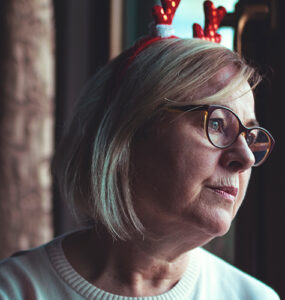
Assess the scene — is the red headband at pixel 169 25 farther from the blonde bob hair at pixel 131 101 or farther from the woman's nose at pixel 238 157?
the woman's nose at pixel 238 157

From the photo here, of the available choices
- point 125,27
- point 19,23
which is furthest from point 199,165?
point 19,23

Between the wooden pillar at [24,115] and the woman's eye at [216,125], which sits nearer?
the woman's eye at [216,125]

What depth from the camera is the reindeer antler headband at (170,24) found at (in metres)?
1.30

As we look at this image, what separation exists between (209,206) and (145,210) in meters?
0.18

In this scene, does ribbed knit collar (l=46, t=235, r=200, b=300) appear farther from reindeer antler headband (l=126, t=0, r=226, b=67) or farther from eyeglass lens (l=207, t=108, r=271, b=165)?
reindeer antler headband (l=126, t=0, r=226, b=67)

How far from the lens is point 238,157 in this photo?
111cm

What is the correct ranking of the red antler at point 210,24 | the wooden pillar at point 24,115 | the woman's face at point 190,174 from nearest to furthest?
1. the woman's face at point 190,174
2. the red antler at point 210,24
3. the wooden pillar at point 24,115

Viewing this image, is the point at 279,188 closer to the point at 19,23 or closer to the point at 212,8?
the point at 212,8

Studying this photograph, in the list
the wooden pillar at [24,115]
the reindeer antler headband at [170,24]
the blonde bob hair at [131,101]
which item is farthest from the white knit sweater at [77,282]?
the wooden pillar at [24,115]

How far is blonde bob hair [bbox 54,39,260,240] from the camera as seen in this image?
3.76 ft

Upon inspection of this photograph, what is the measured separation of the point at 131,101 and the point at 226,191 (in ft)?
1.18

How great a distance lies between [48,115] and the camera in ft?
7.97

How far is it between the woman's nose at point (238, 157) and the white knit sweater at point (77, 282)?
391 mm

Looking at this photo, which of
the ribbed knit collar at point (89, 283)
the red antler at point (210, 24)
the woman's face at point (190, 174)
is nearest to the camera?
the woman's face at point (190, 174)
